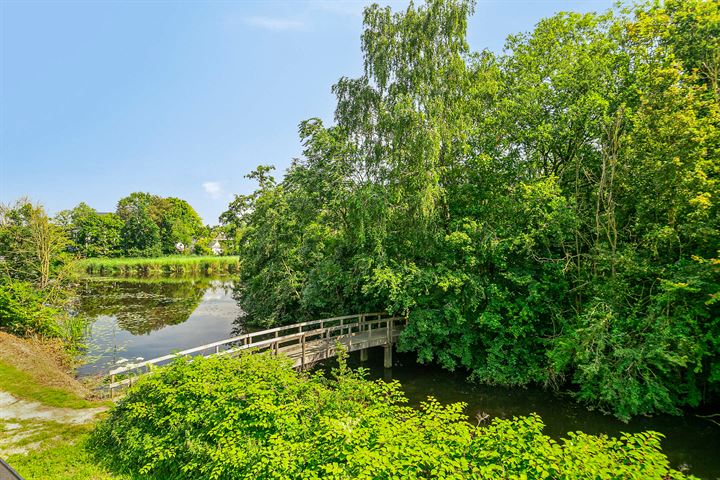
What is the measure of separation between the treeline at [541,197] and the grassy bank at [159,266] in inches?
1407

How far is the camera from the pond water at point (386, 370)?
28.1 ft

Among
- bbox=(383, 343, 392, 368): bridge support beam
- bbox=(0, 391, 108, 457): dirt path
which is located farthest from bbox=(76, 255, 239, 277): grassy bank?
bbox=(0, 391, 108, 457): dirt path

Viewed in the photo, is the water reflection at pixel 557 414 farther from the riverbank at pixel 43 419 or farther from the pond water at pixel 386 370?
the riverbank at pixel 43 419

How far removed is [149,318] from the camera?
68.7ft

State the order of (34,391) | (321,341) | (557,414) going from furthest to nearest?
(321,341), (557,414), (34,391)

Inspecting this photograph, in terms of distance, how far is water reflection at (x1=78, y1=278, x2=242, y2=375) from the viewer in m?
15.1

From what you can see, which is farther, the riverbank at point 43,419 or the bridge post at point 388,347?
the bridge post at point 388,347

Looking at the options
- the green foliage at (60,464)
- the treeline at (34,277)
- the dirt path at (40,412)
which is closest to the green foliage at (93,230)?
the treeline at (34,277)

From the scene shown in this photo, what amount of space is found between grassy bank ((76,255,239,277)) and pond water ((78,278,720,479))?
11.8 m

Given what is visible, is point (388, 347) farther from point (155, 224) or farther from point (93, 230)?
point (155, 224)

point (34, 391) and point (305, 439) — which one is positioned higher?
point (305, 439)

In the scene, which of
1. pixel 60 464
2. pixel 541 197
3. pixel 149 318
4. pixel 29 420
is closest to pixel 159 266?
pixel 149 318

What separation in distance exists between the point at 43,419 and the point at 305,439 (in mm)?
6143

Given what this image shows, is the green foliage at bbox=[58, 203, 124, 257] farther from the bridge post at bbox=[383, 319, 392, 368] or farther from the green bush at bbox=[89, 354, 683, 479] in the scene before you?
the green bush at bbox=[89, 354, 683, 479]
